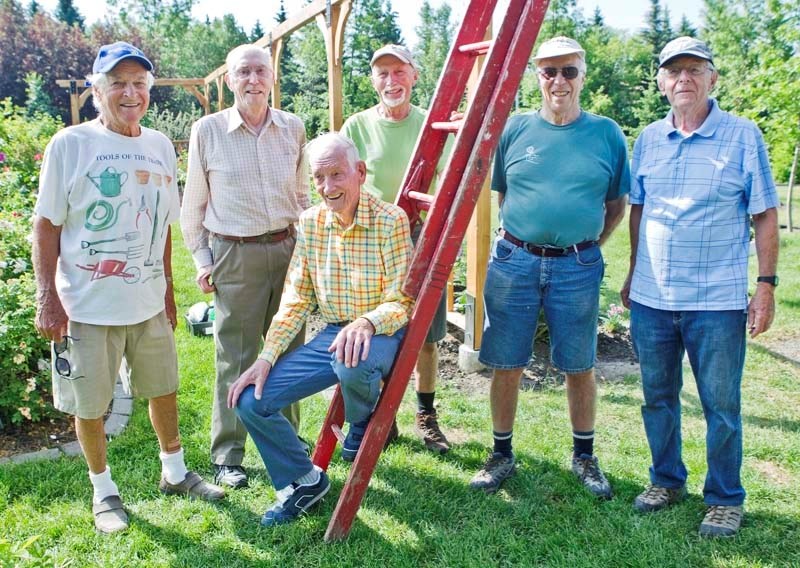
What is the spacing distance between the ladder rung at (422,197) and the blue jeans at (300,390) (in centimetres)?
65

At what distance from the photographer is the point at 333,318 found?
2.87m

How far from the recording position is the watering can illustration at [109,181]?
2730 millimetres

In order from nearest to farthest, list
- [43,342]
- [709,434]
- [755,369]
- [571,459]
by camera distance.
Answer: [709,434] < [571,459] < [43,342] < [755,369]

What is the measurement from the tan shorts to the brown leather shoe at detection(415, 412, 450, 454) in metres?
1.40

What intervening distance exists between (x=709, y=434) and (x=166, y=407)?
2.43 m

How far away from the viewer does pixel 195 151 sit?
3184mm

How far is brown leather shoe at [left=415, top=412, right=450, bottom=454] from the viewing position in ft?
11.9

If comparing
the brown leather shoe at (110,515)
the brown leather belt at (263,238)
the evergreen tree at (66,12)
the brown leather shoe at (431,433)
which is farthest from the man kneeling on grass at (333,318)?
the evergreen tree at (66,12)

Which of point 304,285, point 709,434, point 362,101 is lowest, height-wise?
point 709,434

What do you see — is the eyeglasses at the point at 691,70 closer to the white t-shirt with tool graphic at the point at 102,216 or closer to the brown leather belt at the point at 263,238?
the brown leather belt at the point at 263,238

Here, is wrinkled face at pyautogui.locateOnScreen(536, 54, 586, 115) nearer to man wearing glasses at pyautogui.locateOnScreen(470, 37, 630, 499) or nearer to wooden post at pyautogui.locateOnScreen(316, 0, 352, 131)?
man wearing glasses at pyautogui.locateOnScreen(470, 37, 630, 499)

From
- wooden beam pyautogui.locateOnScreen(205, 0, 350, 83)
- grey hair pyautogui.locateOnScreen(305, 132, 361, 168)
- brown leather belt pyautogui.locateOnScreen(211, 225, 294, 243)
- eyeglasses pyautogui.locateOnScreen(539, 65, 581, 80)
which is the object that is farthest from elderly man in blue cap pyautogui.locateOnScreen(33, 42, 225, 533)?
eyeglasses pyautogui.locateOnScreen(539, 65, 581, 80)

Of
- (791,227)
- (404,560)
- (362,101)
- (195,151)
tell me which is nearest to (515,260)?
(404,560)

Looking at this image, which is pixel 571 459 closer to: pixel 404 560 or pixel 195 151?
pixel 404 560
